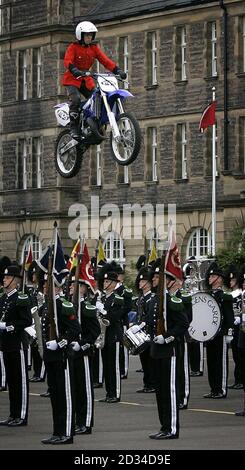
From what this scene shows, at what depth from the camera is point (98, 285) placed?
116ft

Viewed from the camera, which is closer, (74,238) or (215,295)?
(215,295)

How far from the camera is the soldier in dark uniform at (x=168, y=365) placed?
80.3 feet

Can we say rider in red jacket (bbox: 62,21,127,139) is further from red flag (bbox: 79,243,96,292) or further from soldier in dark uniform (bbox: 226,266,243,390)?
soldier in dark uniform (bbox: 226,266,243,390)

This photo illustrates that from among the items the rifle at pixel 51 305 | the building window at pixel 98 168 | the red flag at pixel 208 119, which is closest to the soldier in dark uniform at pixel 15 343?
the rifle at pixel 51 305

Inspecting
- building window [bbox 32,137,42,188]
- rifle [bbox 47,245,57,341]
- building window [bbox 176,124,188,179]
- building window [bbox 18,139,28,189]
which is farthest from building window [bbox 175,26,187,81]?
rifle [bbox 47,245,57,341]

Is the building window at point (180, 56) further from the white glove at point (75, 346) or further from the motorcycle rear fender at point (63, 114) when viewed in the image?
the white glove at point (75, 346)

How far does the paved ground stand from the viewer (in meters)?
23.7

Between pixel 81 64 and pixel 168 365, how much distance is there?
5.19 meters

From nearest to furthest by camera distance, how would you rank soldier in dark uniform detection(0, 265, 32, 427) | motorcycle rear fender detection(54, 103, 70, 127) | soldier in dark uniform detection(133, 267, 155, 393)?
soldier in dark uniform detection(0, 265, 32, 427)
motorcycle rear fender detection(54, 103, 70, 127)
soldier in dark uniform detection(133, 267, 155, 393)

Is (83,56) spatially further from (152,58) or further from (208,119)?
(152,58)

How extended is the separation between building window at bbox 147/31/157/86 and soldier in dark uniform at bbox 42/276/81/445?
1800 inches

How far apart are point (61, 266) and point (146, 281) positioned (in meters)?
7.88

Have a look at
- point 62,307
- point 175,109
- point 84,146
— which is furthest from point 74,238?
point 62,307
